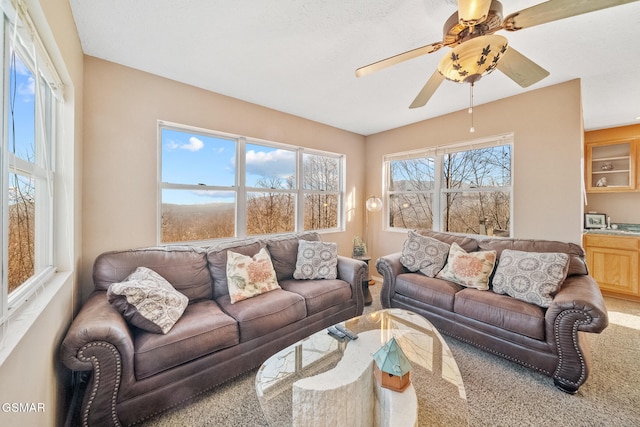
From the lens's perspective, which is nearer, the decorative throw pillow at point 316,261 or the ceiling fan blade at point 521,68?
the ceiling fan blade at point 521,68

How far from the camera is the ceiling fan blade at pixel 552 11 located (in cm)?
109

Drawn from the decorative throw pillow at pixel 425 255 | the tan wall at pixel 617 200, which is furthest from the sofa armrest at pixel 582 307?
the tan wall at pixel 617 200

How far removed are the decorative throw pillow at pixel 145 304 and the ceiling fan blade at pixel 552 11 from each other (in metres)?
2.62

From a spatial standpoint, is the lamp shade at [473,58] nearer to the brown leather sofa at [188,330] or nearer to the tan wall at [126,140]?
the brown leather sofa at [188,330]

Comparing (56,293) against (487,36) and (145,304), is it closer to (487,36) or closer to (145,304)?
(145,304)

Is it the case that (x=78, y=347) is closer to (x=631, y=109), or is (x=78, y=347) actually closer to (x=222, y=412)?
(x=222, y=412)

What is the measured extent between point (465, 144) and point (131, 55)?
3.74m

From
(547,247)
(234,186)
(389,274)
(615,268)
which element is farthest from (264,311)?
(615,268)

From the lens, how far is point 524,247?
252 centimetres

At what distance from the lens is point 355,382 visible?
1.21 metres

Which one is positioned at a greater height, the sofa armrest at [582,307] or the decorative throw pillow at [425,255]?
the decorative throw pillow at [425,255]

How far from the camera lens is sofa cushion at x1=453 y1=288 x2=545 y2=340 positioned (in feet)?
6.23

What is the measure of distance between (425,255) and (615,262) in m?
2.86

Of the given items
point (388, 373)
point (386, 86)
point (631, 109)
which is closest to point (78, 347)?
point (388, 373)
